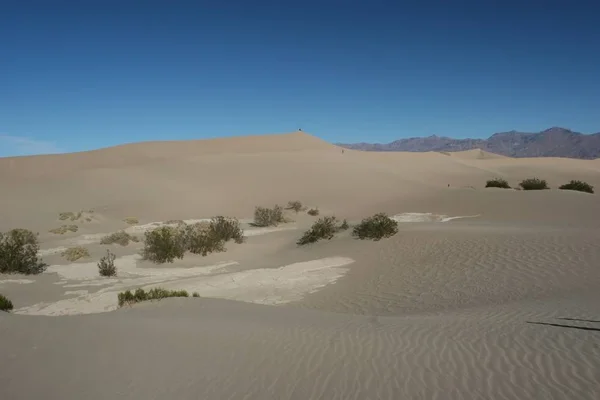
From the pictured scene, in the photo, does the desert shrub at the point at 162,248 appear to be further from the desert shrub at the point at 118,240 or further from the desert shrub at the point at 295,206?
the desert shrub at the point at 295,206

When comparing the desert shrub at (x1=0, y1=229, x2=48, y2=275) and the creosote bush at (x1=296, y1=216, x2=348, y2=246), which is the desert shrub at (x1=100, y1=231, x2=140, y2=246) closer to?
the desert shrub at (x1=0, y1=229, x2=48, y2=275)

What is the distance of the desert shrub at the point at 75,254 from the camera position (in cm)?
1463

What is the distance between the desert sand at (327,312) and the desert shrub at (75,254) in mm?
397

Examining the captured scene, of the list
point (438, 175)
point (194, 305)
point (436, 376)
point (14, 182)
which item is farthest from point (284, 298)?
point (438, 175)

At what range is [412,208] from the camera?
27.0 m

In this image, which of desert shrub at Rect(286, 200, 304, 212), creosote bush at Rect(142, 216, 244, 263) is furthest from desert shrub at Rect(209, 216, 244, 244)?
desert shrub at Rect(286, 200, 304, 212)

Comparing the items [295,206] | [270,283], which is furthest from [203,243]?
[295,206]

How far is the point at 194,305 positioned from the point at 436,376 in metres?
5.44

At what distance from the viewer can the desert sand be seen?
15.4ft

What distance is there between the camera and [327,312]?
343 inches

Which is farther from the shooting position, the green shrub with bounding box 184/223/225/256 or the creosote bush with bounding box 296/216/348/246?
the creosote bush with bounding box 296/216/348/246

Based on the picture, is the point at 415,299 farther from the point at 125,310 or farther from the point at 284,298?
the point at 125,310

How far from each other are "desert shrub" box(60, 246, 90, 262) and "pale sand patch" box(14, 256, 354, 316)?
0.78m

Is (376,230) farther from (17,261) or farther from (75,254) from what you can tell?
(17,261)
